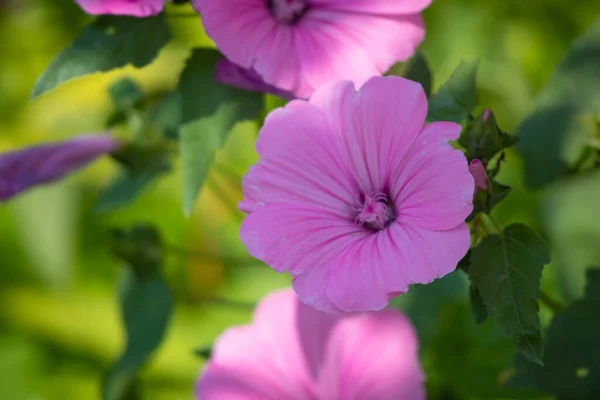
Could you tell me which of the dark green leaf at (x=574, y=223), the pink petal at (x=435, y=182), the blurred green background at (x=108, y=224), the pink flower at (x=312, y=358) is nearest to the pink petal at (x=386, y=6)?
the pink petal at (x=435, y=182)

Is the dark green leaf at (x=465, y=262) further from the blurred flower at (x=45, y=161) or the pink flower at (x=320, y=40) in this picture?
the blurred flower at (x=45, y=161)

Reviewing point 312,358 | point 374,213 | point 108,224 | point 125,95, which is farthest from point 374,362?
point 108,224

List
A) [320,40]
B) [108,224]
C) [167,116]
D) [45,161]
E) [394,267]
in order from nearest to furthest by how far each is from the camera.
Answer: [394,267] → [320,40] → [45,161] → [167,116] → [108,224]

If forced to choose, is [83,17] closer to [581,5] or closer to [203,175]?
[581,5]

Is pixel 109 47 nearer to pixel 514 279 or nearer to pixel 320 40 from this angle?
pixel 320 40

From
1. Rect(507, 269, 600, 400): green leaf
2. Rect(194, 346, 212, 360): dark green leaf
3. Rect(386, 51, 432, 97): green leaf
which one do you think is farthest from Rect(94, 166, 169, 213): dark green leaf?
Rect(507, 269, 600, 400): green leaf

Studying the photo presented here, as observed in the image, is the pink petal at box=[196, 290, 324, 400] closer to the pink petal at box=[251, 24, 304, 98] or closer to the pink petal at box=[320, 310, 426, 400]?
the pink petal at box=[320, 310, 426, 400]
